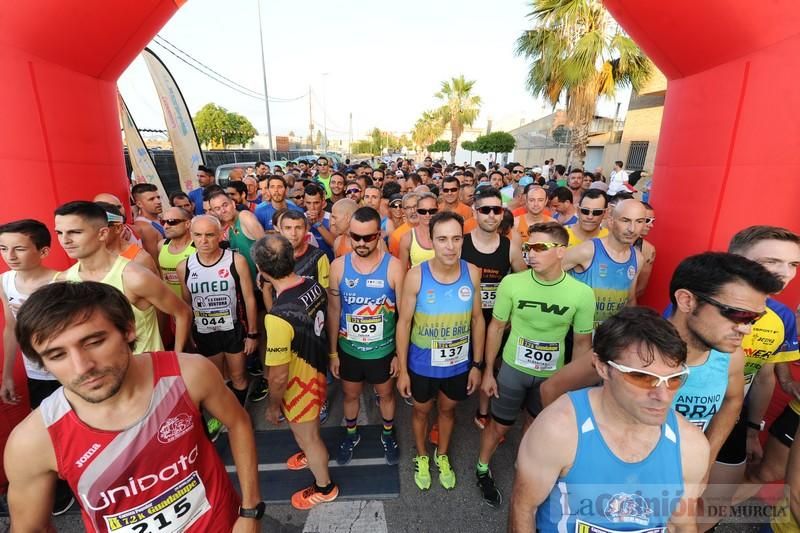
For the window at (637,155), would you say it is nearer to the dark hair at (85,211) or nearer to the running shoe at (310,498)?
the running shoe at (310,498)

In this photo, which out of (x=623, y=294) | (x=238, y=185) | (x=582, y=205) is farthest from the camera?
(x=238, y=185)

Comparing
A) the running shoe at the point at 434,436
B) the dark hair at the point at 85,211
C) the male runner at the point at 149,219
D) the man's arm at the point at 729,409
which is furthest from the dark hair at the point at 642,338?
the male runner at the point at 149,219

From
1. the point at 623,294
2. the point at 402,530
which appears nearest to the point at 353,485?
the point at 402,530

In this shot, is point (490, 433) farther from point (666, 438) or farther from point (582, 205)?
point (582, 205)

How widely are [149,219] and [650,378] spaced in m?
5.71

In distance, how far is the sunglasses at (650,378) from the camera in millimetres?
1390

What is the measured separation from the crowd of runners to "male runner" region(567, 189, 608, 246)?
0.09ft

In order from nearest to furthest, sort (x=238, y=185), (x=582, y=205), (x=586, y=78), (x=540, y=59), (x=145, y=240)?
(x=582, y=205)
(x=145, y=240)
(x=238, y=185)
(x=586, y=78)
(x=540, y=59)

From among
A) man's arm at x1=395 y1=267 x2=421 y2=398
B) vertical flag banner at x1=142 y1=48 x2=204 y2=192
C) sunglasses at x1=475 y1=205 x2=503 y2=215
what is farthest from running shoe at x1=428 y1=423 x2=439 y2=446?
vertical flag banner at x1=142 y1=48 x2=204 y2=192

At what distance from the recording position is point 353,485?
2947mm

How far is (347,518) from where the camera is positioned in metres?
2.66

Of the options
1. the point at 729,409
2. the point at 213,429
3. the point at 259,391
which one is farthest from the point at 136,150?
the point at 729,409

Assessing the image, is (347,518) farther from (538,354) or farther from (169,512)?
(538,354)

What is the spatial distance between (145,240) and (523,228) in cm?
476
